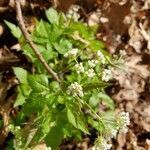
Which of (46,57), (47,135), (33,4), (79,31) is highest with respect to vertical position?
(33,4)

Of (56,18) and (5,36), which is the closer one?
(56,18)

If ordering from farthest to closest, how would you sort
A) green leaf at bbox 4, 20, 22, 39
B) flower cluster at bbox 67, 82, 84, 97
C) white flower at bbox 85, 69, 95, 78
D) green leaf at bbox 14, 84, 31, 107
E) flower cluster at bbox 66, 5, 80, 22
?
flower cluster at bbox 66, 5, 80, 22 → green leaf at bbox 4, 20, 22, 39 → green leaf at bbox 14, 84, 31, 107 → white flower at bbox 85, 69, 95, 78 → flower cluster at bbox 67, 82, 84, 97

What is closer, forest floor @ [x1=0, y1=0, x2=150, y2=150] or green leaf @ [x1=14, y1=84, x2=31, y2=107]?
green leaf @ [x1=14, y1=84, x2=31, y2=107]

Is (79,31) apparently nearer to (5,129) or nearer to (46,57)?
(46,57)

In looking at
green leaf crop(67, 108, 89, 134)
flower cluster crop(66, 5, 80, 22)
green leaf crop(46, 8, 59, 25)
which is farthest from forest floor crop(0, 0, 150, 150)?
green leaf crop(67, 108, 89, 134)

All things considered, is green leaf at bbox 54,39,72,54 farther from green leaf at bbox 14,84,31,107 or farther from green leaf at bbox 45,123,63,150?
green leaf at bbox 45,123,63,150

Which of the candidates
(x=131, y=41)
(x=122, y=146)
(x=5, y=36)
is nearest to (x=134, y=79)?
(x=131, y=41)

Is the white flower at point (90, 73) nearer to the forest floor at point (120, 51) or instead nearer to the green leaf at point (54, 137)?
the green leaf at point (54, 137)

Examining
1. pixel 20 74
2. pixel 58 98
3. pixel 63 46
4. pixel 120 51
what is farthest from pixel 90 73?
pixel 120 51
